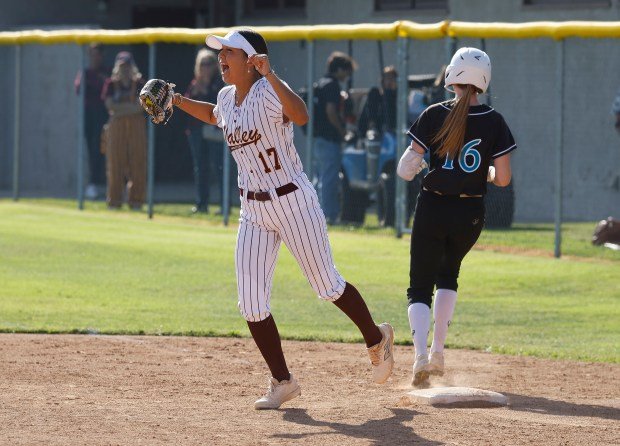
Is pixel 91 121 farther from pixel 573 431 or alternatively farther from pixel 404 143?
pixel 573 431

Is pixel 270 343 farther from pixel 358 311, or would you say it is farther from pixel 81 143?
Answer: pixel 81 143

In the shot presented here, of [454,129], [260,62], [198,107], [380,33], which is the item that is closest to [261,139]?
[260,62]

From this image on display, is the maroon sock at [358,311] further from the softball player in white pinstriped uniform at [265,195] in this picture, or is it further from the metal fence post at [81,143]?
the metal fence post at [81,143]

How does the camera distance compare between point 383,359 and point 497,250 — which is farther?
point 497,250

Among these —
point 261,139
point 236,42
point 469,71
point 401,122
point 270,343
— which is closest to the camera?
point 236,42

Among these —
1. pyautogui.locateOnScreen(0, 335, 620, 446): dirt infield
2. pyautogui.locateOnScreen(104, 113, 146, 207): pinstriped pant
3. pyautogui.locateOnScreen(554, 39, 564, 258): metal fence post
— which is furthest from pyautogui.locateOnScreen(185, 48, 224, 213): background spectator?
pyautogui.locateOnScreen(0, 335, 620, 446): dirt infield

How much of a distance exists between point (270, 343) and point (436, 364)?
986mm

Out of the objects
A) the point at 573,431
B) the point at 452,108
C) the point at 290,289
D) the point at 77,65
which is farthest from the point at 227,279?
the point at 77,65

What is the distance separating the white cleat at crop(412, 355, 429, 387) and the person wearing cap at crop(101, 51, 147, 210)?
37.8 feet

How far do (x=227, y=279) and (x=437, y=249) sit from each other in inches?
218

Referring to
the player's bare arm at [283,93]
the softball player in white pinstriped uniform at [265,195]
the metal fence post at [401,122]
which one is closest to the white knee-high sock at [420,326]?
the softball player in white pinstriped uniform at [265,195]

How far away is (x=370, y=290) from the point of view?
12.2 metres

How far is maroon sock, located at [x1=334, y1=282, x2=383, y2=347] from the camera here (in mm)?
7202

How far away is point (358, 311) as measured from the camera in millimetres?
7254
